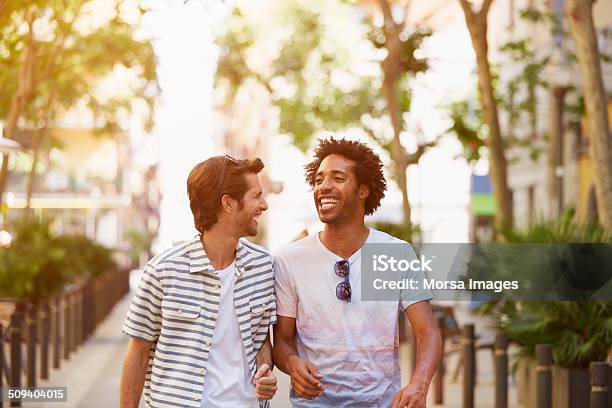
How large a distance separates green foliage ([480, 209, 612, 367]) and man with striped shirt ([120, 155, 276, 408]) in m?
6.30

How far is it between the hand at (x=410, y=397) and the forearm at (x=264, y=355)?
22.5 inches

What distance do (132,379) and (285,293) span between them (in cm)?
68

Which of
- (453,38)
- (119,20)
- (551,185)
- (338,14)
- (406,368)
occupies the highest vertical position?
(453,38)

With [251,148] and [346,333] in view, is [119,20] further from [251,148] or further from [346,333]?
[251,148]

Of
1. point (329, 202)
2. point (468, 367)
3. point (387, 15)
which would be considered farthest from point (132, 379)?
point (387, 15)

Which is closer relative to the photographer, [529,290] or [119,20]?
[529,290]

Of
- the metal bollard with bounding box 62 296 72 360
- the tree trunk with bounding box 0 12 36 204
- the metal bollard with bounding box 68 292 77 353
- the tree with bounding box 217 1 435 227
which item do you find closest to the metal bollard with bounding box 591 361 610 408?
the metal bollard with bounding box 62 296 72 360

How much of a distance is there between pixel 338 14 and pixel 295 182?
40.4m

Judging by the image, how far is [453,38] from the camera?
222 feet

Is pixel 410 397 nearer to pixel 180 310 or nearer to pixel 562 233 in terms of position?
pixel 180 310

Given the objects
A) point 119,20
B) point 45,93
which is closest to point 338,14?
point 45,93

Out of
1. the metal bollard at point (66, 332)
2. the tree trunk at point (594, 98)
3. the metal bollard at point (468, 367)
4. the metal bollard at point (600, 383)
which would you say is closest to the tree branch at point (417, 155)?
the metal bollard at point (66, 332)

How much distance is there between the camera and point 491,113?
2012cm

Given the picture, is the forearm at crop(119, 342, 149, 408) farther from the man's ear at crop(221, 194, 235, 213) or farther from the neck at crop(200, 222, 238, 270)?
the man's ear at crop(221, 194, 235, 213)
